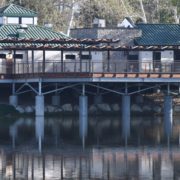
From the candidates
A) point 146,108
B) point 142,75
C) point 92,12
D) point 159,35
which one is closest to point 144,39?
point 159,35

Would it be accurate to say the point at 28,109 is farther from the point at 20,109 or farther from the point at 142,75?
the point at 142,75

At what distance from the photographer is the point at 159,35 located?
86.8 metres

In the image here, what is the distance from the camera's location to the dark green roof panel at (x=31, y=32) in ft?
274

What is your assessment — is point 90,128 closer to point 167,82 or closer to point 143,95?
point 167,82

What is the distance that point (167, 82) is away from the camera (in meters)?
74.0

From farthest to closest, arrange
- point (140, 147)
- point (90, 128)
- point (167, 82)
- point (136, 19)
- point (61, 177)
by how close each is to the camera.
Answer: point (136, 19) < point (167, 82) < point (90, 128) < point (140, 147) < point (61, 177)

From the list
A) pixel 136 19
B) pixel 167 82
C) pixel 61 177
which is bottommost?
pixel 61 177

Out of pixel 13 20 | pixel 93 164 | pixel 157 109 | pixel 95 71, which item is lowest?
pixel 93 164

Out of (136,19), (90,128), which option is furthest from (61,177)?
(136,19)

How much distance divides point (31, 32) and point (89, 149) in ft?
102

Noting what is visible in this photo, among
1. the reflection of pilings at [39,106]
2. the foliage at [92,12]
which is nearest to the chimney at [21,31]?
the reflection of pilings at [39,106]

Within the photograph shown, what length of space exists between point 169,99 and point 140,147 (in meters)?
18.7

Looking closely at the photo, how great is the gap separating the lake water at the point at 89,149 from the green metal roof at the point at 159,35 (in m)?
12.3

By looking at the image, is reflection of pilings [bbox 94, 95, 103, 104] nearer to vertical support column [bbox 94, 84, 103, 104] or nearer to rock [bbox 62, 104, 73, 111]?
vertical support column [bbox 94, 84, 103, 104]
